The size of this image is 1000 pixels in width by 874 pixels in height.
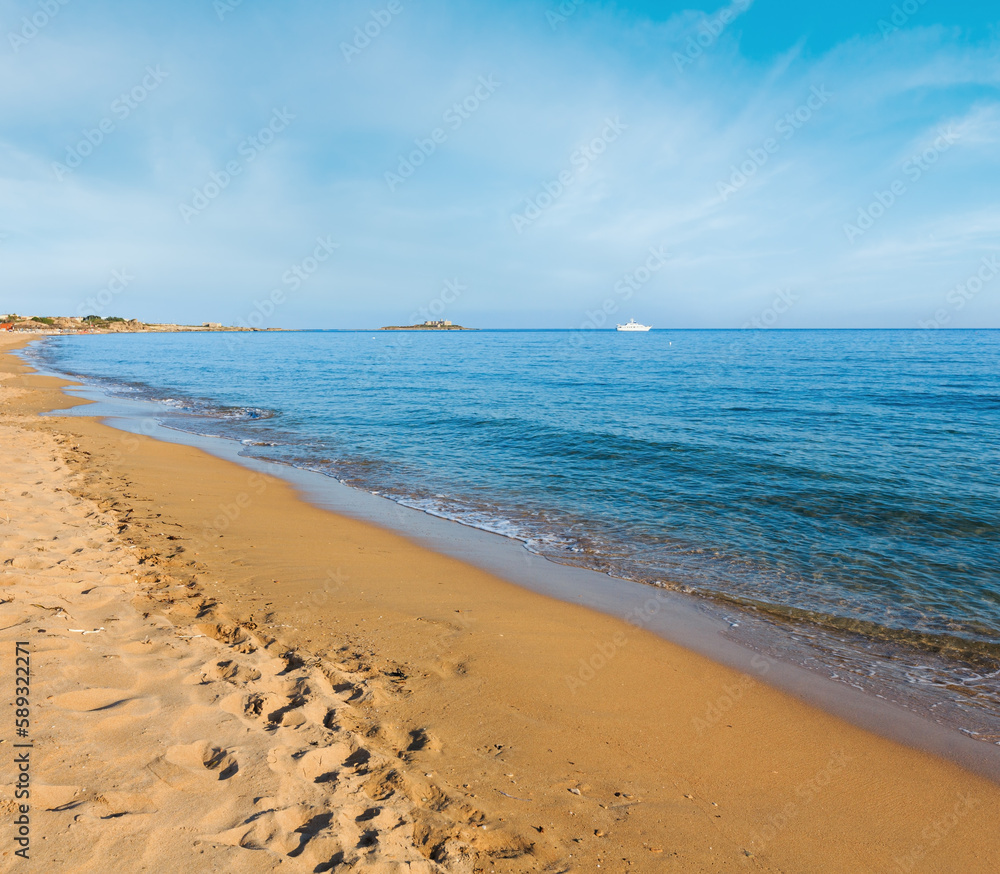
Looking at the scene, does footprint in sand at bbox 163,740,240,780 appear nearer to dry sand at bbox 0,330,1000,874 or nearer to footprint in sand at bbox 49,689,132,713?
dry sand at bbox 0,330,1000,874

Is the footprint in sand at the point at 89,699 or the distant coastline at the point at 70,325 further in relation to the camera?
the distant coastline at the point at 70,325

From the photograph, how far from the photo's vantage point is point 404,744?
4340mm

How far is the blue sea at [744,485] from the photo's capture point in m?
7.57

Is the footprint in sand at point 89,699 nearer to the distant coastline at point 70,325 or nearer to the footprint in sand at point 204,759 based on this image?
the footprint in sand at point 204,759

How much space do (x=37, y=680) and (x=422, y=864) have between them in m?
3.41

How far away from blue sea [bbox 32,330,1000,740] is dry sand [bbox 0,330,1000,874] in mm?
2104

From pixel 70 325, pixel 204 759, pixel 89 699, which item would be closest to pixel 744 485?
pixel 204 759

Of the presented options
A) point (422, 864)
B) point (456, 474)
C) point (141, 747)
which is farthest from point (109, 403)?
point (422, 864)

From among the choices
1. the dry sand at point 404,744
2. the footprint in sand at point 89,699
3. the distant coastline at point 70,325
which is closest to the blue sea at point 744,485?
the dry sand at point 404,744

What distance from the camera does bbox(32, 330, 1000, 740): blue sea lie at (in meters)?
7.57

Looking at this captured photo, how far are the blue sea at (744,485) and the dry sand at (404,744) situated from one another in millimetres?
2104

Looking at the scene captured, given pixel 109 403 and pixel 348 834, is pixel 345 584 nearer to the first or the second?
pixel 348 834

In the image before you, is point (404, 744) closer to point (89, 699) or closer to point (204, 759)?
point (204, 759)

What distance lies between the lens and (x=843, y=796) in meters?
4.30
